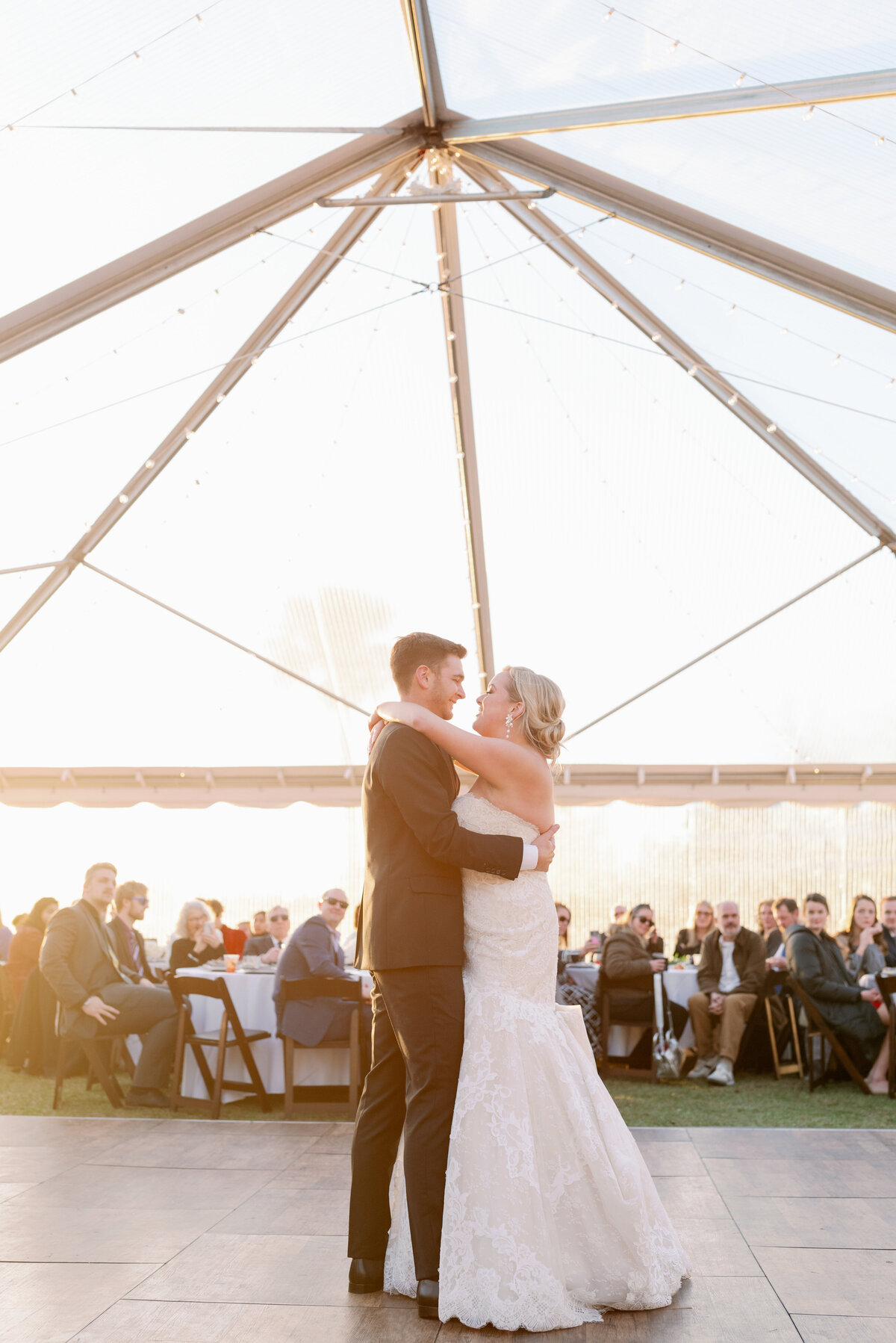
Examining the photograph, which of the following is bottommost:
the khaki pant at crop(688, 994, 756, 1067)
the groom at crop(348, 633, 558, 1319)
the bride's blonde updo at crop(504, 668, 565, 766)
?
the khaki pant at crop(688, 994, 756, 1067)

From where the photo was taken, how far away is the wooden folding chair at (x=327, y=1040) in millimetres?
6188

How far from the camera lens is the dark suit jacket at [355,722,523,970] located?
2.98 meters

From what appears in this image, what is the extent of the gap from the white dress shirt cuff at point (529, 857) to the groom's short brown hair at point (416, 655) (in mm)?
562

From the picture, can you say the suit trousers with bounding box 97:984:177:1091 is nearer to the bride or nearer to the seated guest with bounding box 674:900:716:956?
the bride

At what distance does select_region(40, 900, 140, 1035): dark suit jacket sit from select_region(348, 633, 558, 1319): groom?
3.84 meters

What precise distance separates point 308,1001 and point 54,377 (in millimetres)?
4199

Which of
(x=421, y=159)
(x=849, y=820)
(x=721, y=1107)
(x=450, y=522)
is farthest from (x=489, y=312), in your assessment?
(x=849, y=820)

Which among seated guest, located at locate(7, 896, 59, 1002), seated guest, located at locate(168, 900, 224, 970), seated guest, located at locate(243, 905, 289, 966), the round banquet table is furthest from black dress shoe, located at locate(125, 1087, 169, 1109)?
seated guest, located at locate(243, 905, 289, 966)

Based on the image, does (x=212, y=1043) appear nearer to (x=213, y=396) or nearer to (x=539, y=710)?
(x=539, y=710)

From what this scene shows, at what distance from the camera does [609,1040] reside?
26.1 ft

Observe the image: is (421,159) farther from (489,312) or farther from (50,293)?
(50,293)

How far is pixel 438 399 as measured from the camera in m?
9.25

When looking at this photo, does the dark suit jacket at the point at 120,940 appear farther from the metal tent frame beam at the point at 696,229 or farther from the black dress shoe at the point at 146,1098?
the metal tent frame beam at the point at 696,229

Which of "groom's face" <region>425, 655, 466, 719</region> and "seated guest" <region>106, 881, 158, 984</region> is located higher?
"groom's face" <region>425, 655, 466, 719</region>
